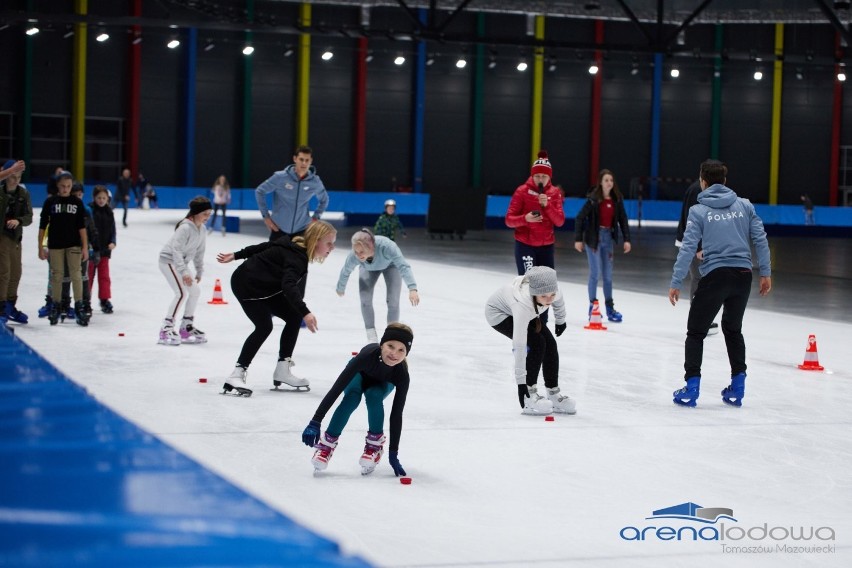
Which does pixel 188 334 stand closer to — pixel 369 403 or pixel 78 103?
pixel 369 403

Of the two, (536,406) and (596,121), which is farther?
(596,121)

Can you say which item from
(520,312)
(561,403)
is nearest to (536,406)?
(561,403)

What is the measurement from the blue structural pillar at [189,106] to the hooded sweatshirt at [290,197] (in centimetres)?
3376

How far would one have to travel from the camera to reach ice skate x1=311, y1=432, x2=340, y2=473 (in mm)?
5930

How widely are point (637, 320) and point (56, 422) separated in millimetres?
7709

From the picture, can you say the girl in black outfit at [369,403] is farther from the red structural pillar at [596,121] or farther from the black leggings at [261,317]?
the red structural pillar at [596,121]

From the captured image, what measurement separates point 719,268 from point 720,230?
262 millimetres

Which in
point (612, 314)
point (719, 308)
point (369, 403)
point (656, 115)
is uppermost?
point (656, 115)

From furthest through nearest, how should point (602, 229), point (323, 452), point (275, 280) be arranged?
1. point (602, 229)
2. point (275, 280)
3. point (323, 452)

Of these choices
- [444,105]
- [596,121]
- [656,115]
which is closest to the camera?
[444,105]

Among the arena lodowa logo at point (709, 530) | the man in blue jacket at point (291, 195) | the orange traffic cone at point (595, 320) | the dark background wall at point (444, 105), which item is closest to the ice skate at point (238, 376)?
the man in blue jacket at point (291, 195)

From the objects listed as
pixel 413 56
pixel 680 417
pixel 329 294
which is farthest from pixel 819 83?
pixel 680 417

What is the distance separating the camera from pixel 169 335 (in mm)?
10648

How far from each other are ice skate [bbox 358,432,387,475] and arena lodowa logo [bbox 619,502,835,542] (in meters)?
1.42
